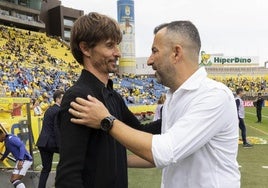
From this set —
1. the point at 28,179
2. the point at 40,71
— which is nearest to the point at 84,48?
the point at 28,179

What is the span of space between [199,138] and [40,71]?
33.5m

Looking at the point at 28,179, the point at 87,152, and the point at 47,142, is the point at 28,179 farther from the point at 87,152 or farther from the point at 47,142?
the point at 87,152

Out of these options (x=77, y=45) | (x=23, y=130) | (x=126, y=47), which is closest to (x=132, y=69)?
(x=126, y=47)

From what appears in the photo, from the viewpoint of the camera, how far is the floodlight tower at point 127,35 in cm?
5659

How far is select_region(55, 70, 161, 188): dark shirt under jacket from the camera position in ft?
6.57

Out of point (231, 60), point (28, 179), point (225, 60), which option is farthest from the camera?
point (231, 60)

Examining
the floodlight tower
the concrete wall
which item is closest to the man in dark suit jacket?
the concrete wall

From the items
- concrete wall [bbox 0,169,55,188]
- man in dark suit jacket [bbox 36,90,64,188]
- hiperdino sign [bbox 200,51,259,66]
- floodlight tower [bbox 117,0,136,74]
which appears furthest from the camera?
hiperdino sign [bbox 200,51,259,66]

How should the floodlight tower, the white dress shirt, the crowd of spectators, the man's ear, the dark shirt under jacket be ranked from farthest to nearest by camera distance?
the floodlight tower
the crowd of spectators
the man's ear
the dark shirt under jacket
the white dress shirt

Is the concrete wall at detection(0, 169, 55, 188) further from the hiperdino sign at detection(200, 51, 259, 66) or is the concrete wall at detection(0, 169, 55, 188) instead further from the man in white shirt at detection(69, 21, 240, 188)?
the hiperdino sign at detection(200, 51, 259, 66)

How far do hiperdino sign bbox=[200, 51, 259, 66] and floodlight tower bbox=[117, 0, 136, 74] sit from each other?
21.7 m

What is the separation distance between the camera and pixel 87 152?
2070mm

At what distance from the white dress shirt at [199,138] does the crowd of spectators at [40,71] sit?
18.9 m

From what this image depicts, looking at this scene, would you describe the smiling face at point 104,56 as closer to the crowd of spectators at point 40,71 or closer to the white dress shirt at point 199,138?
the white dress shirt at point 199,138
